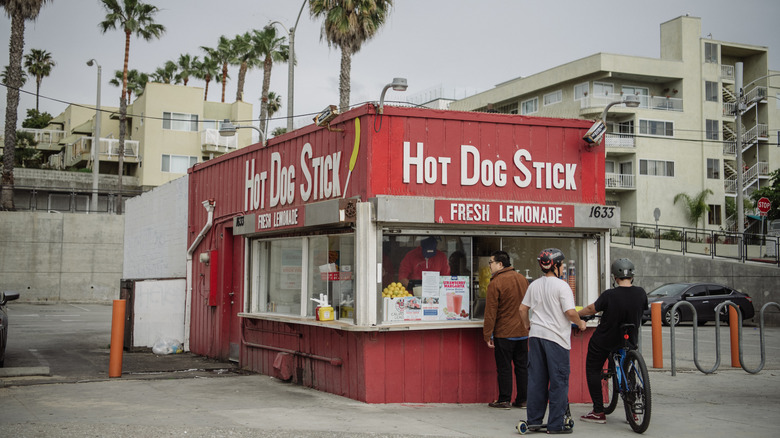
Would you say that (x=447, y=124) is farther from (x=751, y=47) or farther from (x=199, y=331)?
(x=751, y=47)

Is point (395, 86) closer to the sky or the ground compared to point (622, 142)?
closer to the ground

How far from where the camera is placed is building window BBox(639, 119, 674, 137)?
1799 inches

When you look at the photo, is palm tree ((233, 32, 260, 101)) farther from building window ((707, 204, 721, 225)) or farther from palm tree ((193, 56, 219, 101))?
building window ((707, 204, 721, 225))

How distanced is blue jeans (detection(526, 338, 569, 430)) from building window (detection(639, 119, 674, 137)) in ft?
134

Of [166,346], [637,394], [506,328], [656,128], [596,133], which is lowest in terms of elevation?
[166,346]

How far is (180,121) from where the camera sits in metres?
48.4

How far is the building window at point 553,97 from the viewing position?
157ft

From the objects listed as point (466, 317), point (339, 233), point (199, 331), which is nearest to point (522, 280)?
point (466, 317)

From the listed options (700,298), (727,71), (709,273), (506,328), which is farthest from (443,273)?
(727,71)

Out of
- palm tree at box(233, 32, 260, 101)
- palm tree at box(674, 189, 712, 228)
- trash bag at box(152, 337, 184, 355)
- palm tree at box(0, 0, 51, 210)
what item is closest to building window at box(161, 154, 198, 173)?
palm tree at box(233, 32, 260, 101)

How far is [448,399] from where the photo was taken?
9.32 meters

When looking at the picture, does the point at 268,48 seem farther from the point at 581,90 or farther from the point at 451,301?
the point at 451,301

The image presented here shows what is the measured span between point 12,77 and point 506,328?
103 feet

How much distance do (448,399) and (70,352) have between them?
8.63 m
